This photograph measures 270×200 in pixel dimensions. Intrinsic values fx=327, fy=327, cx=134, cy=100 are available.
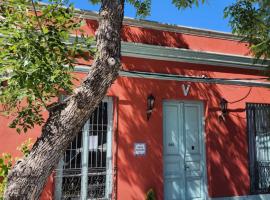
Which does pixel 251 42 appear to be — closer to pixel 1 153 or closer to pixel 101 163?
pixel 101 163

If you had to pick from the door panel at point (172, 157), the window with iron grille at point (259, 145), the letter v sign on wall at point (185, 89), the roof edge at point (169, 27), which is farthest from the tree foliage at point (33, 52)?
the window with iron grille at point (259, 145)

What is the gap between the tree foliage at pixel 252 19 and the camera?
773cm

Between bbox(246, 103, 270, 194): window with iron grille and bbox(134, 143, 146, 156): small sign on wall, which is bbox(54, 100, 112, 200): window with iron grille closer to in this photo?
bbox(134, 143, 146, 156): small sign on wall

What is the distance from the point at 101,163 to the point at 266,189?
207 inches

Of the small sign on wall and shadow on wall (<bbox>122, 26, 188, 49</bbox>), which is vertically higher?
shadow on wall (<bbox>122, 26, 188, 49</bbox>)

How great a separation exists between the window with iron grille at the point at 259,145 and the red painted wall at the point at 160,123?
30cm

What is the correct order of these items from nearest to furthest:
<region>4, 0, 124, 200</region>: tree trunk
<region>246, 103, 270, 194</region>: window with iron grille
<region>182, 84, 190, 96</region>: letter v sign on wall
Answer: <region>4, 0, 124, 200</region>: tree trunk, <region>182, 84, 190, 96</region>: letter v sign on wall, <region>246, 103, 270, 194</region>: window with iron grille

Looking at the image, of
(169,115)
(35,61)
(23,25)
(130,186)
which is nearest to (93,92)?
(35,61)

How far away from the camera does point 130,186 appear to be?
7.96m

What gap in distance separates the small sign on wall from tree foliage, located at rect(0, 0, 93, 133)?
4667 millimetres

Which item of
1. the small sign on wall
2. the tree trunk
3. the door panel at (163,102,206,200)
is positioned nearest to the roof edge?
the door panel at (163,102,206,200)

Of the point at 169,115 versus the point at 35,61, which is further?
the point at 169,115

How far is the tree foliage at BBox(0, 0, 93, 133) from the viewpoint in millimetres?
2939

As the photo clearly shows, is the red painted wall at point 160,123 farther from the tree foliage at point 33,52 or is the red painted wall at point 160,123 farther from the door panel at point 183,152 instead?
the tree foliage at point 33,52
